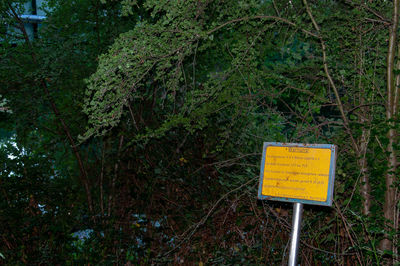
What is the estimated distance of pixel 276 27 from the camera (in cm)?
524

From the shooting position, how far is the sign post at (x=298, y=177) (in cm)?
346

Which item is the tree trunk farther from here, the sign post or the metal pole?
the metal pole

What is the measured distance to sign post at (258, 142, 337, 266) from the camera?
346 centimetres

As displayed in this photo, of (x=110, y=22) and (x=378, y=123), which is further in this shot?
(x=110, y=22)

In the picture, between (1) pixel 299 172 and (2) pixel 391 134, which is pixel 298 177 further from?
(2) pixel 391 134

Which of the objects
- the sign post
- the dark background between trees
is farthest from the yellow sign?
the dark background between trees

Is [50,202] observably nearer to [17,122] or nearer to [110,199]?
[110,199]

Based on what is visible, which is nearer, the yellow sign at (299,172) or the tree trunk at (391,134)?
the yellow sign at (299,172)

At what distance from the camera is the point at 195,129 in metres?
5.87

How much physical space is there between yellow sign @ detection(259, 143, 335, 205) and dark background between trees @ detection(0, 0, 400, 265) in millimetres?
637

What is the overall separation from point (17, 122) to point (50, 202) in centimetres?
130

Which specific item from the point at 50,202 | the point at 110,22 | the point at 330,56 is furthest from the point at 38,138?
the point at 330,56

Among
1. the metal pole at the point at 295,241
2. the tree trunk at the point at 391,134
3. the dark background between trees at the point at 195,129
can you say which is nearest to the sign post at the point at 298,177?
the metal pole at the point at 295,241

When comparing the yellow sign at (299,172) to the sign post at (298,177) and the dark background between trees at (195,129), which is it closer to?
the sign post at (298,177)
